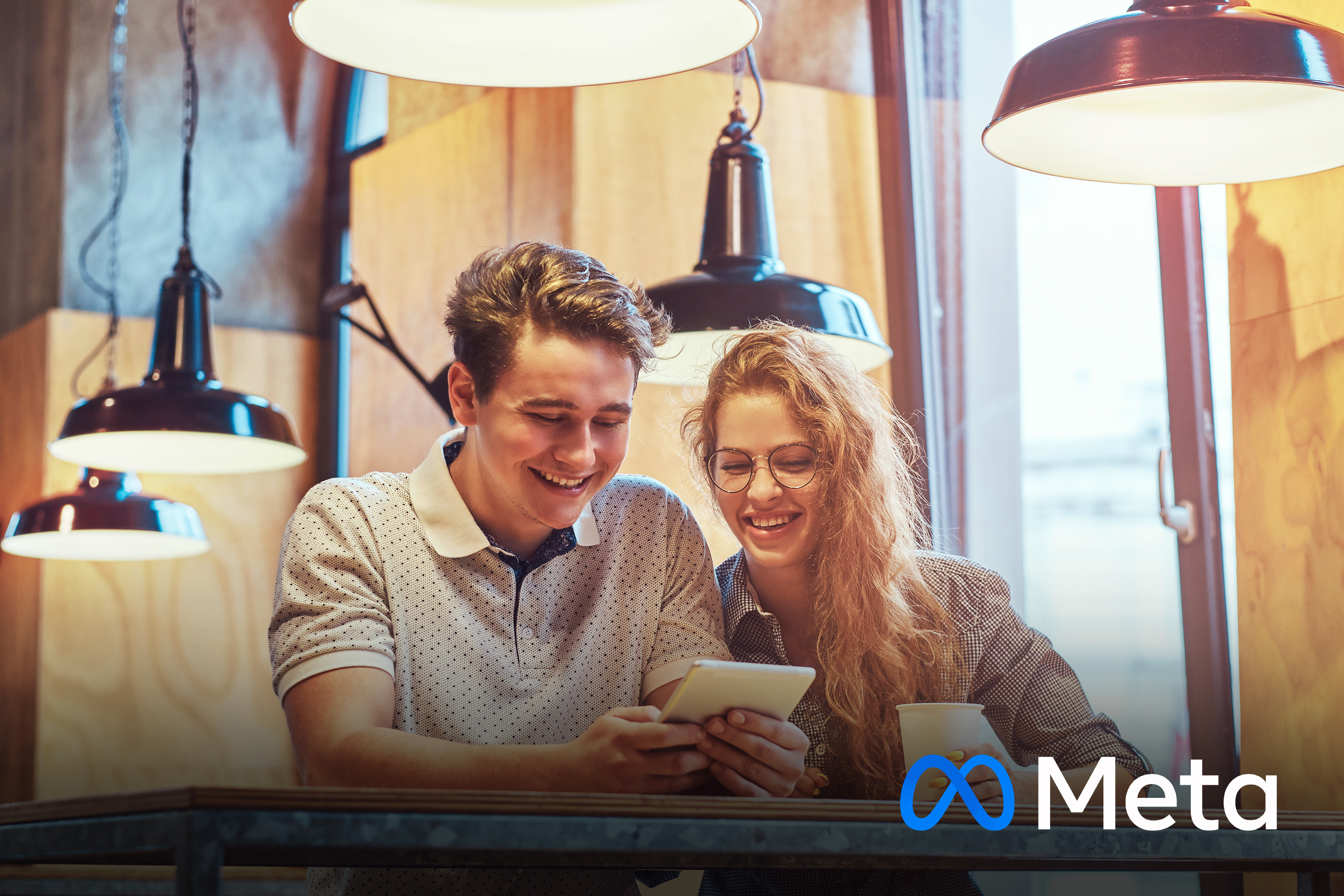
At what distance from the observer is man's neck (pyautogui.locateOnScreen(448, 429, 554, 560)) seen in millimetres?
1688

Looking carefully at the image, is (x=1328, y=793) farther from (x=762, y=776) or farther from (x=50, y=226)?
(x=50, y=226)

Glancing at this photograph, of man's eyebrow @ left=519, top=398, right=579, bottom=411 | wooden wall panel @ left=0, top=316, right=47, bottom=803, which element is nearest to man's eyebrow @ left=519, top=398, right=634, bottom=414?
man's eyebrow @ left=519, top=398, right=579, bottom=411

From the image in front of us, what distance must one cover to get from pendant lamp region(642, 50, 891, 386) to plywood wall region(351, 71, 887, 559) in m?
0.91

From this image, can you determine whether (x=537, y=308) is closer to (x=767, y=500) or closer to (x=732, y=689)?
(x=767, y=500)

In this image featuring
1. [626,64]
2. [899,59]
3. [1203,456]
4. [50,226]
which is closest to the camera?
[626,64]

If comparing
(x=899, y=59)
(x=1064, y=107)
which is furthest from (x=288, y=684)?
(x=899, y=59)

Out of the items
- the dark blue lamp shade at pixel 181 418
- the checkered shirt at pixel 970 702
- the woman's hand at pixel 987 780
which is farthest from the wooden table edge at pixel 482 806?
the dark blue lamp shade at pixel 181 418

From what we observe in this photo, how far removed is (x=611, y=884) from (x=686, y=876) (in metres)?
0.50

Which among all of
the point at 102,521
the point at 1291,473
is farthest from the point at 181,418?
the point at 1291,473

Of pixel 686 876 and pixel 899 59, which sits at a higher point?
pixel 899 59

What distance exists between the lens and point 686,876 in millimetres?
2127

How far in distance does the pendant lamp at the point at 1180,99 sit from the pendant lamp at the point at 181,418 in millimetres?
1753

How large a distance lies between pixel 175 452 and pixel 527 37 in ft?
6.24

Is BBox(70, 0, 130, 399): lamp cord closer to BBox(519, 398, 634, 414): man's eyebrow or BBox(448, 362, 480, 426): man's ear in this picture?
BBox(448, 362, 480, 426): man's ear
